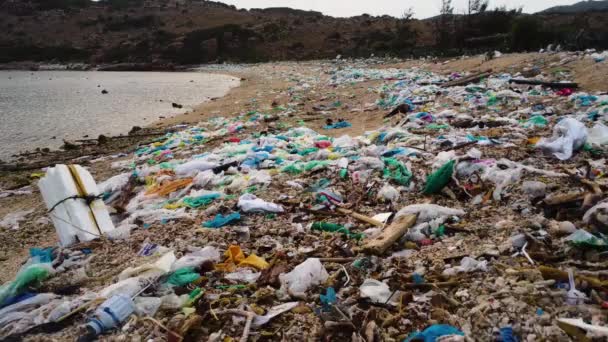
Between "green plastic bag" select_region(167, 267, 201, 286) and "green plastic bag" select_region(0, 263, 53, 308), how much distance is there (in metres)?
1.06

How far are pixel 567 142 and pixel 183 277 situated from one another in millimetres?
4227

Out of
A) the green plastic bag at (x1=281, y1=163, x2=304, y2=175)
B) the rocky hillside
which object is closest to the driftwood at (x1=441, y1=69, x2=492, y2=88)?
the green plastic bag at (x1=281, y1=163, x2=304, y2=175)

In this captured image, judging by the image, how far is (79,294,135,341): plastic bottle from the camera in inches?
84.2

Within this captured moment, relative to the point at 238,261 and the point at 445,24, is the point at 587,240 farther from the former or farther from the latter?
the point at 445,24

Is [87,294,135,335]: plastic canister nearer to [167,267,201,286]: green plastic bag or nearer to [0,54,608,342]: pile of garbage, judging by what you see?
[0,54,608,342]: pile of garbage

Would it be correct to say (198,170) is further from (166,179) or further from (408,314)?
(408,314)

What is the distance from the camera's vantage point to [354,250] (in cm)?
280

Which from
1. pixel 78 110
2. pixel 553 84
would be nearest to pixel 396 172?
pixel 553 84

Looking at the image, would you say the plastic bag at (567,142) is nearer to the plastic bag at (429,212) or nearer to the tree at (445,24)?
the plastic bag at (429,212)

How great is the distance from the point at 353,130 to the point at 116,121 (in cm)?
948

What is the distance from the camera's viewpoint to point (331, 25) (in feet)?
154

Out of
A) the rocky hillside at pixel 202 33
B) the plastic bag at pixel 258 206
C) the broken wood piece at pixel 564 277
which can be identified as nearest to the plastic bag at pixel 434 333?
the broken wood piece at pixel 564 277

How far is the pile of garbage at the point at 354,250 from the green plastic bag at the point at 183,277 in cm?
2

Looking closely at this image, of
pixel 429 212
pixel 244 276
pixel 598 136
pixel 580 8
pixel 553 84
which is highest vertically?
pixel 580 8
